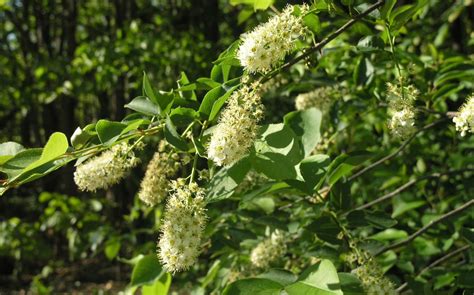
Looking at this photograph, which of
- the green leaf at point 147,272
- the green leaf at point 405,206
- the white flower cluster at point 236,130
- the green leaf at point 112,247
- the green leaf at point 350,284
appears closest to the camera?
the white flower cluster at point 236,130

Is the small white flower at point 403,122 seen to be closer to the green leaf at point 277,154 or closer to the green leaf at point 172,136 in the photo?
the green leaf at point 277,154

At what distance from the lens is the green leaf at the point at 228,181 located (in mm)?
1020

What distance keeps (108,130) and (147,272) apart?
418 mm

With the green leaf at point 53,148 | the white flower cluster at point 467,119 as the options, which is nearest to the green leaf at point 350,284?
the white flower cluster at point 467,119

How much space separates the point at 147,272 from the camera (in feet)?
4.08

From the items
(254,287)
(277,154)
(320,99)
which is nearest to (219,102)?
(277,154)

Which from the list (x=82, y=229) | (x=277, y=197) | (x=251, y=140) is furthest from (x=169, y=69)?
(x=251, y=140)

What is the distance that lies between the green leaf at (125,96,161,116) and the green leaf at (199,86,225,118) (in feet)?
0.30

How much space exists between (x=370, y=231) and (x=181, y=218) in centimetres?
141

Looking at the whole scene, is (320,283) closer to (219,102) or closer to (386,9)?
(219,102)

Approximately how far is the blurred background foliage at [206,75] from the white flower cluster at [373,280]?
21 centimetres

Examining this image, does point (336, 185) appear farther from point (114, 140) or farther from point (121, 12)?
point (121, 12)

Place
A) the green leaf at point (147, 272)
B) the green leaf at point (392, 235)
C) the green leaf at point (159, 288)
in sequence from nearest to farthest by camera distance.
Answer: the green leaf at point (147, 272)
the green leaf at point (159, 288)
the green leaf at point (392, 235)

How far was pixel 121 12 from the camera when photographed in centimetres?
608
